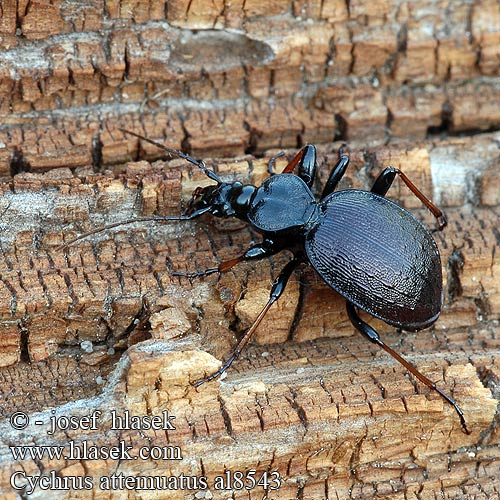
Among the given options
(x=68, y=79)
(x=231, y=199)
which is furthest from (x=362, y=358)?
(x=68, y=79)

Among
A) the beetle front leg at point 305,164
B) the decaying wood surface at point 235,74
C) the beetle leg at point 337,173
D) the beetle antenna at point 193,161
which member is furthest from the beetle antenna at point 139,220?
the beetle leg at point 337,173

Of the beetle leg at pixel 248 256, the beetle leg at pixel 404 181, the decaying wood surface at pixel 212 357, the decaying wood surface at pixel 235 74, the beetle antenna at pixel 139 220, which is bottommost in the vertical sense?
the decaying wood surface at pixel 212 357

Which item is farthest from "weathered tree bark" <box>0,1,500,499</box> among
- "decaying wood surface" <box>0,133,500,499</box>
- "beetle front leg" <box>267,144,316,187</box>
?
"beetle front leg" <box>267,144,316,187</box>

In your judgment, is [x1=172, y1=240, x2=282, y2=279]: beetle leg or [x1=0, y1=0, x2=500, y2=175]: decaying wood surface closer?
[x1=172, y1=240, x2=282, y2=279]: beetle leg

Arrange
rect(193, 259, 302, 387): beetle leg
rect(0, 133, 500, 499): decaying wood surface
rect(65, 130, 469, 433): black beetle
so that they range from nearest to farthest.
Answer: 1. rect(0, 133, 500, 499): decaying wood surface
2. rect(193, 259, 302, 387): beetle leg
3. rect(65, 130, 469, 433): black beetle

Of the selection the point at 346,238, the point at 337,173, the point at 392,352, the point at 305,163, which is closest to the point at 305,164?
the point at 305,163

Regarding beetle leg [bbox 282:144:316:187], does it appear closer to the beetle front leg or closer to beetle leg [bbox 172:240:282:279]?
the beetle front leg

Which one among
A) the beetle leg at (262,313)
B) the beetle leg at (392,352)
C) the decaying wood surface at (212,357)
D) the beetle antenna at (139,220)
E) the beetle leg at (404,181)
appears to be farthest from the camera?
the beetle leg at (404,181)

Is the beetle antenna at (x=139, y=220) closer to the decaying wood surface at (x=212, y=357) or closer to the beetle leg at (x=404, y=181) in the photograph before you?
the decaying wood surface at (x=212, y=357)

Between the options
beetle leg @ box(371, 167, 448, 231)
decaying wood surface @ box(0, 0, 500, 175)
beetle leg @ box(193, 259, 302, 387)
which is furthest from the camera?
beetle leg @ box(371, 167, 448, 231)
